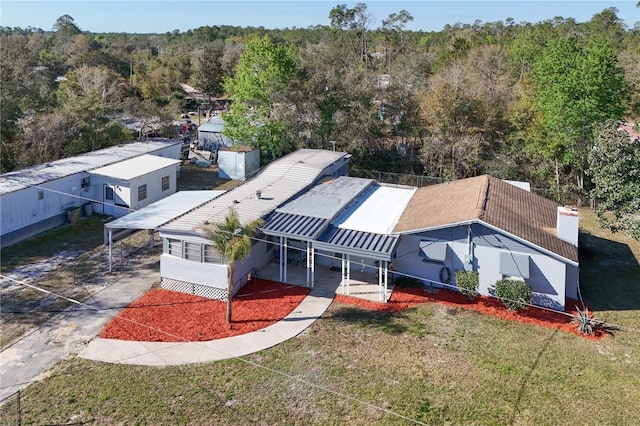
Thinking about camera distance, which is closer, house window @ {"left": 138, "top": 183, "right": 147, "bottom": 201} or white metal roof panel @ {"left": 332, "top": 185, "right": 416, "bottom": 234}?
white metal roof panel @ {"left": 332, "top": 185, "right": 416, "bottom": 234}

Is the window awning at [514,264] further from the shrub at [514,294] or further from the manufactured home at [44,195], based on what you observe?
the manufactured home at [44,195]

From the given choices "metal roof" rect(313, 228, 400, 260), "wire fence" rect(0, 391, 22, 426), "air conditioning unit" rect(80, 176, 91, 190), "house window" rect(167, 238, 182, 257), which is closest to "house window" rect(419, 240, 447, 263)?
"metal roof" rect(313, 228, 400, 260)

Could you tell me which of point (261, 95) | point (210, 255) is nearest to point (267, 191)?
point (210, 255)

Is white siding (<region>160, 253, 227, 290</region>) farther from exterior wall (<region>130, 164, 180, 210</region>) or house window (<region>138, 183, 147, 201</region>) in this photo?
house window (<region>138, 183, 147, 201</region>)

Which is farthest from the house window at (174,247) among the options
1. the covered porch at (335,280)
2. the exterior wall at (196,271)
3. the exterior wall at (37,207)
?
the exterior wall at (37,207)

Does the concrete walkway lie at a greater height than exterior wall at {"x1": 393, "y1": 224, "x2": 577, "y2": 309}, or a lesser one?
lesser

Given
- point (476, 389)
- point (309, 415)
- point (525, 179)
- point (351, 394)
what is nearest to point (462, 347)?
point (476, 389)
